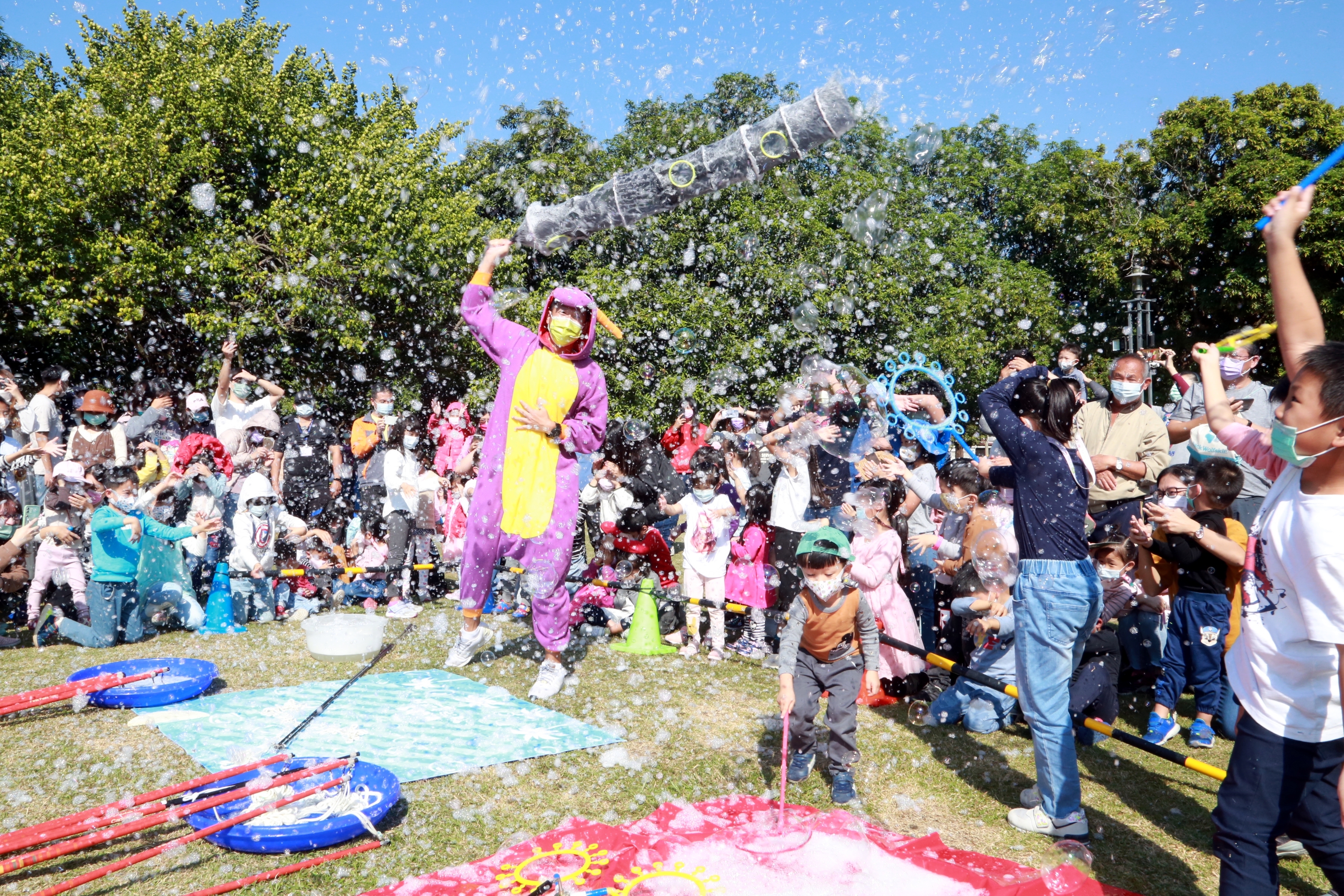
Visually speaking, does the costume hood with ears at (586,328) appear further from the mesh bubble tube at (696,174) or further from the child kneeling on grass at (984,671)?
the child kneeling on grass at (984,671)

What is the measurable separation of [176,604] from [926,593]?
6.01 m

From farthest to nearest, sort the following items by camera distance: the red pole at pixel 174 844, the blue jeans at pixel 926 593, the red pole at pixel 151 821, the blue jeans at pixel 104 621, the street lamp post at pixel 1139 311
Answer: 1. the street lamp post at pixel 1139 311
2. the blue jeans at pixel 104 621
3. the blue jeans at pixel 926 593
4. the red pole at pixel 174 844
5. the red pole at pixel 151 821

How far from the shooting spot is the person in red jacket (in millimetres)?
11547

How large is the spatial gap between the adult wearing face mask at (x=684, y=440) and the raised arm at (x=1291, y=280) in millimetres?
8095

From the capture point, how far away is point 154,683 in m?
5.27

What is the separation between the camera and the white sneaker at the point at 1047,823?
147 inches

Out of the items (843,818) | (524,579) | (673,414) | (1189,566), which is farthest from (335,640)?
(673,414)

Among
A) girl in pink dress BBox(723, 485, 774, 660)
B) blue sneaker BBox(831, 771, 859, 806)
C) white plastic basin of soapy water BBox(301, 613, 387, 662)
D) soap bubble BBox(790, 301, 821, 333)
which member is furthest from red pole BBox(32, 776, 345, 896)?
soap bubble BBox(790, 301, 821, 333)

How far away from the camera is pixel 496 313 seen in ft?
20.5

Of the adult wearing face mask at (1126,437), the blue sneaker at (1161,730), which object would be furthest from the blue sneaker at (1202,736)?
the adult wearing face mask at (1126,437)

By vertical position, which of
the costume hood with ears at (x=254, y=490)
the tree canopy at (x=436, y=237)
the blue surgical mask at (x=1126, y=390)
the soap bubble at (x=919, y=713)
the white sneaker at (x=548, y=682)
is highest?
the tree canopy at (x=436, y=237)

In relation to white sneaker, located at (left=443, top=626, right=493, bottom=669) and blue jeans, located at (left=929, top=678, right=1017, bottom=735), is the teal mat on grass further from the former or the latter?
blue jeans, located at (left=929, top=678, right=1017, bottom=735)

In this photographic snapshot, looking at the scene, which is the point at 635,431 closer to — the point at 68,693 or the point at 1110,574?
the point at 1110,574

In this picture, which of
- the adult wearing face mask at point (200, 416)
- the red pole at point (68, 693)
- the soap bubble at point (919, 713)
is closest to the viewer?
the red pole at point (68, 693)
